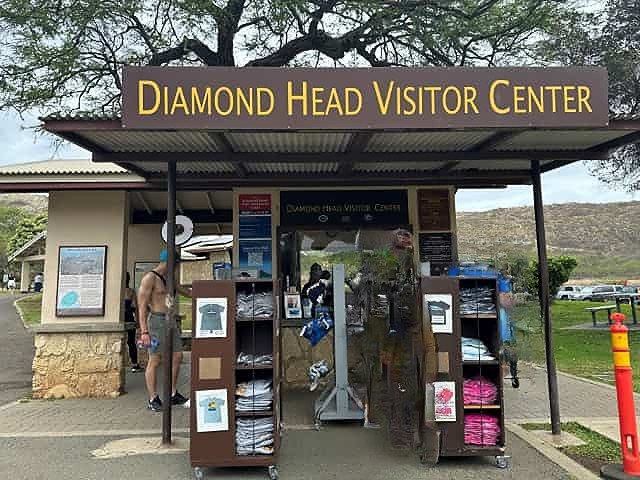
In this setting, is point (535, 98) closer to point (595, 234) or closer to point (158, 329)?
point (158, 329)

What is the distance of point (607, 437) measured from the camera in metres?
5.67

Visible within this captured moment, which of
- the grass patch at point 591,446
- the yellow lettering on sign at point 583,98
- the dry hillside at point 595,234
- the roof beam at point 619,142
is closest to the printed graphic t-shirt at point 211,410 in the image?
the grass patch at point 591,446

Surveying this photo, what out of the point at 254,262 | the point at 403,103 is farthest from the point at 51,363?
the point at 403,103

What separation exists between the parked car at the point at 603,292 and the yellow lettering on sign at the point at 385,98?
39743 mm

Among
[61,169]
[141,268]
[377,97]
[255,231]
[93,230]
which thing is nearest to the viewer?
[377,97]

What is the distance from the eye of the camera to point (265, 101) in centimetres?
455

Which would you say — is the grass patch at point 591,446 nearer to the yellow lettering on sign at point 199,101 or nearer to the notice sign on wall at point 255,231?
the notice sign on wall at point 255,231

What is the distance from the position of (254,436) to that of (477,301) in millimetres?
2259

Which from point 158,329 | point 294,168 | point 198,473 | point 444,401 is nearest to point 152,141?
point 294,168

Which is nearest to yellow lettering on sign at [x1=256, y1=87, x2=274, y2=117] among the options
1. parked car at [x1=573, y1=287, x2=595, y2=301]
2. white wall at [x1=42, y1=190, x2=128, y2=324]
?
white wall at [x1=42, y1=190, x2=128, y2=324]

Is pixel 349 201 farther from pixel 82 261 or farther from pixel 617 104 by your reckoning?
pixel 617 104

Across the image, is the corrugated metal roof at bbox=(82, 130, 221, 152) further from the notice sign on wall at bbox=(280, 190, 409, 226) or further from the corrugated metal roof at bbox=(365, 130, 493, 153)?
the notice sign on wall at bbox=(280, 190, 409, 226)

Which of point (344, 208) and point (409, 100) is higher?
point (409, 100)

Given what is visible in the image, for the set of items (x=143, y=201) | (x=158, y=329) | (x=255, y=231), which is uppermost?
(x=143, y=201)
